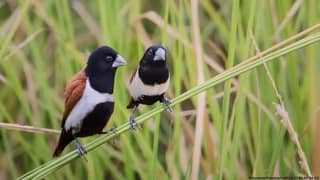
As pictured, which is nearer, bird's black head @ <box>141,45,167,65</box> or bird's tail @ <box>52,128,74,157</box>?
bird's black head @ <box>141,45,167,65</box>

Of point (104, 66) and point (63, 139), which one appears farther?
point (63, 139)

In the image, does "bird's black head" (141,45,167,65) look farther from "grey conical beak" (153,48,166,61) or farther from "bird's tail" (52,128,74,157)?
"bird's tail" (52,128,74,157)

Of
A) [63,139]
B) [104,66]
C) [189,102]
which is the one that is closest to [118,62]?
[104,66]

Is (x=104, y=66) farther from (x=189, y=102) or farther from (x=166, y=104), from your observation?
(x=189, y=102)

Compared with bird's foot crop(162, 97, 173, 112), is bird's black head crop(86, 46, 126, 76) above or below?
above

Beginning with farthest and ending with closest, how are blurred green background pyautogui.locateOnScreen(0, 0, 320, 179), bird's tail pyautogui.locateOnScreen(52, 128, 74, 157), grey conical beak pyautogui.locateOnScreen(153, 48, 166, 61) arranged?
blurred green background pyautogui.locateOnScreen(0, 0, 320, 179), bird's tail pyautogui.locateOnScreen(52, 128, 74, 157), grey conical beak pyautogui.locateOnScreen(153, 48, 166, 61)

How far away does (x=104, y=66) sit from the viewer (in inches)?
26.8

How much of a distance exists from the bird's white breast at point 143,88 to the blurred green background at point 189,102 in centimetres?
22

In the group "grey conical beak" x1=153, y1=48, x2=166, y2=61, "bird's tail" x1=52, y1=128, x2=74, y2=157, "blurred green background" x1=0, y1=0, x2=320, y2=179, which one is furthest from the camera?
"blurred green background" x1=0, y1=0, x2=320, y2=179

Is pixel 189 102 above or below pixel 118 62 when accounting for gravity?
below

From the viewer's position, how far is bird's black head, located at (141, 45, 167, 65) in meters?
0.66

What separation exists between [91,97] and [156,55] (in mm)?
119

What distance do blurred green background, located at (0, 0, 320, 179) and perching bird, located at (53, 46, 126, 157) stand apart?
18 cm

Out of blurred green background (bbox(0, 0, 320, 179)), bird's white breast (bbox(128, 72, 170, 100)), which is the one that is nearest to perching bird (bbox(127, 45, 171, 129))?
bird's white breast (bbox(128, 72, 170, 100))
